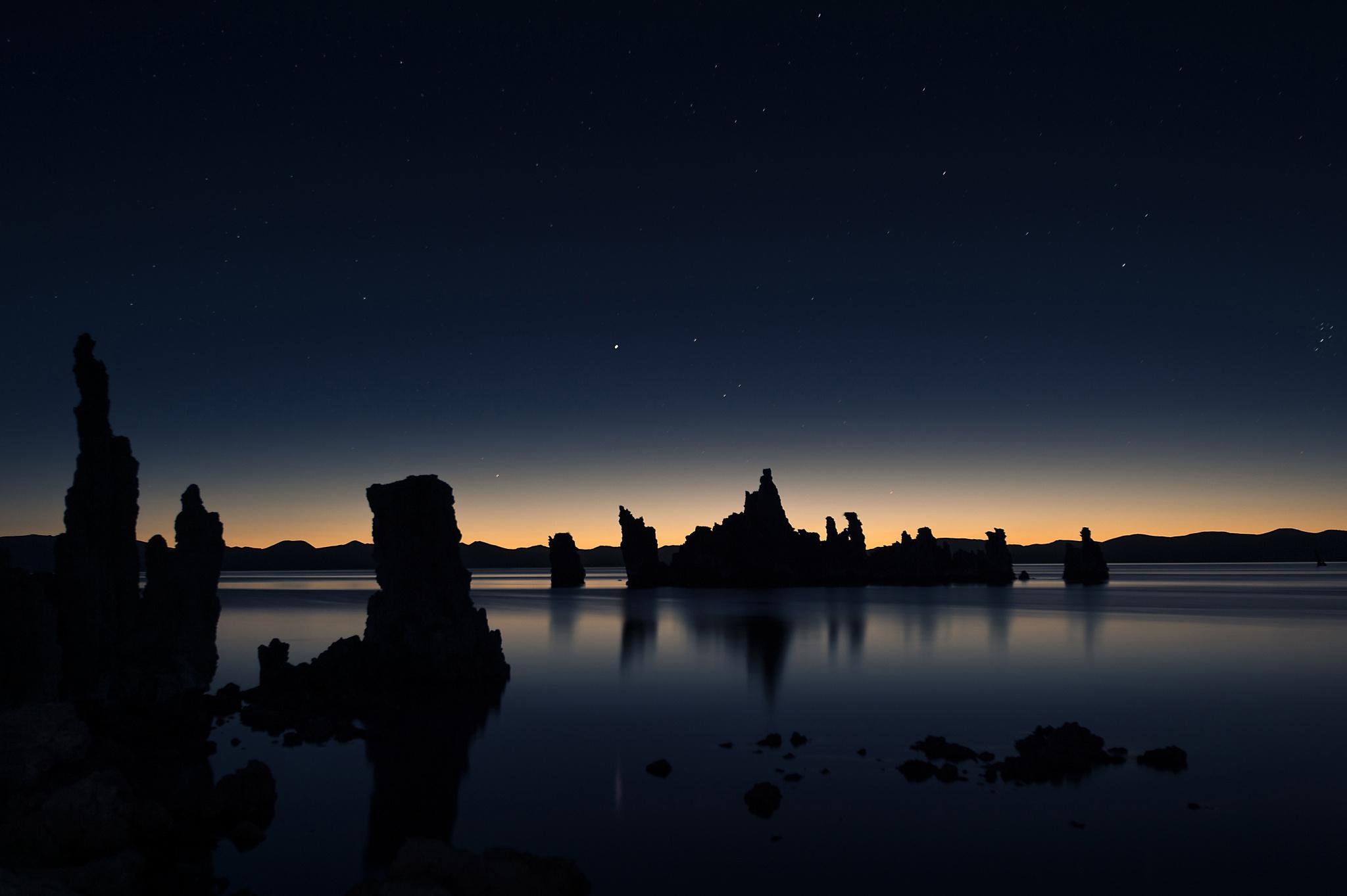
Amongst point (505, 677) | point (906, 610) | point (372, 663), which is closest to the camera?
point (372, 663)

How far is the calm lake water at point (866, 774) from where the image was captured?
1983 cm

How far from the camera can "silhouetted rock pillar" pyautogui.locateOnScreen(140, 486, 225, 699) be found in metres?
38.1

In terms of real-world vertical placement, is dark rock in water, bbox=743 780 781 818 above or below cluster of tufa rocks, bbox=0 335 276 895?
below

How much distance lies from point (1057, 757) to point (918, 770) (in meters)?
4.58

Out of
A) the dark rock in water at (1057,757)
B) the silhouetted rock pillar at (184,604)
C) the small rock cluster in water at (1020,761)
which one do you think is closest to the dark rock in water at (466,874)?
the small rock cluster in water at (1020,761)

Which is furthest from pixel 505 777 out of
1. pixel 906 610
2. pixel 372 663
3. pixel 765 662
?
pixel 906 610

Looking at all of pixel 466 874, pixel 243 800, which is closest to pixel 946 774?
pixel 466 874

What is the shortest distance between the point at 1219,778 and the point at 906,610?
90449 mm

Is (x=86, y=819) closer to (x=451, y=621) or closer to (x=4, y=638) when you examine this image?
(x=4, y=638)

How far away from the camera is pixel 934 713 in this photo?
1587 inches

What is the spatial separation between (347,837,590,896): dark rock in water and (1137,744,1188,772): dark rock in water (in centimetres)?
2196

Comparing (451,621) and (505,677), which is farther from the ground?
(451,621)

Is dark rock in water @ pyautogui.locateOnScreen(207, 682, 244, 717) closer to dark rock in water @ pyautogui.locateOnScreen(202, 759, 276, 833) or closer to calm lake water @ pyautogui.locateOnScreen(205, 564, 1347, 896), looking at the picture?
calm lake water @ pyautogui.locateOnScreen(205, 564, 1347, 896)

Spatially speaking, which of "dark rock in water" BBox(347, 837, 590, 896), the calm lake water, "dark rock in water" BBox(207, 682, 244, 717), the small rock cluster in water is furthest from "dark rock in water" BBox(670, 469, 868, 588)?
"dark rock in water" BBox(347, 837, 590, 896)
